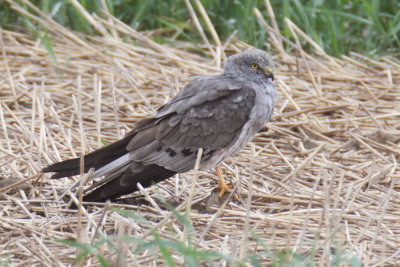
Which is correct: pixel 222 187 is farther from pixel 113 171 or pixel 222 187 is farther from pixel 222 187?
pixel 113 171

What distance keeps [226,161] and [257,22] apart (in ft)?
8.69

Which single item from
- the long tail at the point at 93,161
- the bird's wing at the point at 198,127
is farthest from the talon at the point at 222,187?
the long tail at the point at 93,161

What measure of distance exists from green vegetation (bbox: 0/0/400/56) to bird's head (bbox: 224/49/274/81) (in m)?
2.13

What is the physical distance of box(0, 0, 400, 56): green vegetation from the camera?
6.83 m

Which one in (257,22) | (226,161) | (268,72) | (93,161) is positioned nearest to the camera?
(93,161)

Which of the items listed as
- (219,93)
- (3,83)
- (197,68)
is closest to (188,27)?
(197,68)

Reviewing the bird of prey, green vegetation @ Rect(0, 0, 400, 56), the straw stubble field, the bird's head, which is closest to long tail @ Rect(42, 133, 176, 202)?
the bird of prey

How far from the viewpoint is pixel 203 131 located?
14.4 ft

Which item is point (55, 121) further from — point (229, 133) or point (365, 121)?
point (365, 121)

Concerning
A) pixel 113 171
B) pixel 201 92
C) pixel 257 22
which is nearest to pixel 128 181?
pixel 113 171

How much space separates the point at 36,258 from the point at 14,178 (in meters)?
1.12

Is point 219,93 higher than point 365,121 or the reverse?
higher

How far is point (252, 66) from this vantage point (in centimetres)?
465

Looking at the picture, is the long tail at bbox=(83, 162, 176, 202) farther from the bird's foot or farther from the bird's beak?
the bird's beak
